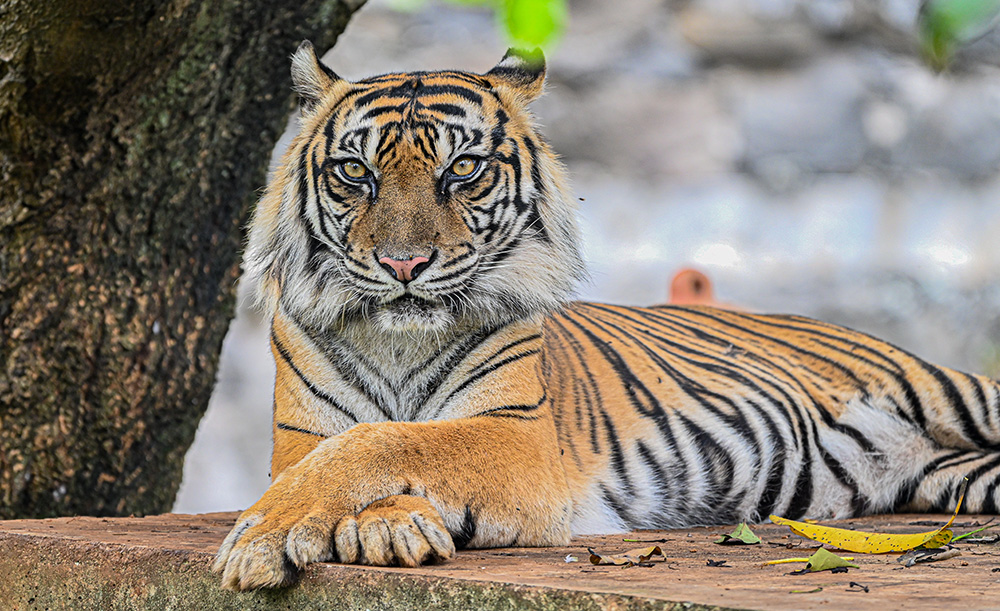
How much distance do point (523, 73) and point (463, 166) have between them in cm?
47

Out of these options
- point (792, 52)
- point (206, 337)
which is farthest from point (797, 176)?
point (206, 337)

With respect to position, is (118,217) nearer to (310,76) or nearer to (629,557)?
(310,76)

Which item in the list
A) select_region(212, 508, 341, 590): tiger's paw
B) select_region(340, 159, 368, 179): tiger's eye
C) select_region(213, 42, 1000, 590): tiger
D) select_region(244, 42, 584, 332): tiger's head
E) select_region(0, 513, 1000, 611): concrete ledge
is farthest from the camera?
select_region(340, 159, 368, 179): tiger's eye

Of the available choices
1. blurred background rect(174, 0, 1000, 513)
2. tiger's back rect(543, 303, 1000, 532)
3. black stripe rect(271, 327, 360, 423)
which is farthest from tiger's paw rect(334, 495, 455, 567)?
blurred background rect(174, 0, 1000, 513)

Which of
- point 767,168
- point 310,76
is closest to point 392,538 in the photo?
point 310,76

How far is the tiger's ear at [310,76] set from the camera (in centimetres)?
276

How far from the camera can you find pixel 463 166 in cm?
254

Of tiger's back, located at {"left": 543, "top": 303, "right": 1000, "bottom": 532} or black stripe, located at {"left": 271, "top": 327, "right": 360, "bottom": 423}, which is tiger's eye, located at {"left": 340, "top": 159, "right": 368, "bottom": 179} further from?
tiger's back, located at {"left": 543, "top": 303, "right": 1000, "bottom": 532}

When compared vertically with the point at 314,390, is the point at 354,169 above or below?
above

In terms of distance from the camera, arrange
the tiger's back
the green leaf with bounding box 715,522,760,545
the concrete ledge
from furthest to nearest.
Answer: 1. the tiger's back
2. the green leaf with bounding box 715,522,760,545
3. the concrete ledge

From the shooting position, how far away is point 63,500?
3.25 metres

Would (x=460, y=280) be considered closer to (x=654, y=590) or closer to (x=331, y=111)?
(x=331, y=111)

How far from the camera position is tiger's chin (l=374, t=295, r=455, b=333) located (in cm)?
241

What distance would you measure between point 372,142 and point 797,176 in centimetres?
759
